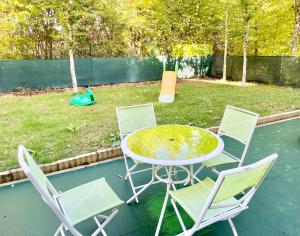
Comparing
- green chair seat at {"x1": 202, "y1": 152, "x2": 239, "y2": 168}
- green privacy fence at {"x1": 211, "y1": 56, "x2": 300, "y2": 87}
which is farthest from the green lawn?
green privacy fence at {"x1": 211, "y1": 56, "x2": 300, "y2": 87}

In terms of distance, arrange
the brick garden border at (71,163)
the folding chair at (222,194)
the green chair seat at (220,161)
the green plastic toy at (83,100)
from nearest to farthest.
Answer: the folding chair at (222,194) < the green chair seat at (220,161) < the brick garden border at (71,163) < the green plastic toy at (83,100)

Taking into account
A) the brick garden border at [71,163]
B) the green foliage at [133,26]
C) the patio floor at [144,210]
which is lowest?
the patio floor at [144,210]

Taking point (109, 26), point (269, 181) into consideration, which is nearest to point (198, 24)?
point (109, 26)

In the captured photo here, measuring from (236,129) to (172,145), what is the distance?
39.3 inches

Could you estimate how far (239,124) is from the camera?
2959mm

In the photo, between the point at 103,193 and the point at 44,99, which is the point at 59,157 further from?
the point at 44,99

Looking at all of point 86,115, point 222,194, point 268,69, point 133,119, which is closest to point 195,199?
point 222,194

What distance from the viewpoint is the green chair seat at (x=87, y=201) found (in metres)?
1.95

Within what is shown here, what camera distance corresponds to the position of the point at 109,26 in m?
12.3

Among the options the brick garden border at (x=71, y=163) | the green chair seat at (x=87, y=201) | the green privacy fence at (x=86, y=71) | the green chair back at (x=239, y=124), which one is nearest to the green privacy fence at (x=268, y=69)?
the green privacy fence at (x=86, y=71)

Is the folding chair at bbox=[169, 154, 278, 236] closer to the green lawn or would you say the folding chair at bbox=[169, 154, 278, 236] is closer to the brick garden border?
the brick garden border

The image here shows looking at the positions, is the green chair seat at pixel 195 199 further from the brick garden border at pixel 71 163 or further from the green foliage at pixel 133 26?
the green foliage at pixel 133 26

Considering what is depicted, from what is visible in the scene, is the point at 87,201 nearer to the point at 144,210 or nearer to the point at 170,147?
the point at 144,210

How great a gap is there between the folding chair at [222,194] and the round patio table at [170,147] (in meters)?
0.24
